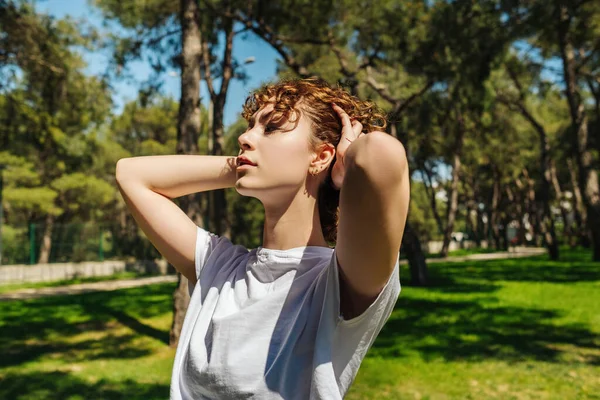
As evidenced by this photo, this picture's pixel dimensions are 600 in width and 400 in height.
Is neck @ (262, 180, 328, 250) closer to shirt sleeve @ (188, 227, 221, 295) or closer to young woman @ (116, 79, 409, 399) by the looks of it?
young woman @ (116, 79, 409, 399)

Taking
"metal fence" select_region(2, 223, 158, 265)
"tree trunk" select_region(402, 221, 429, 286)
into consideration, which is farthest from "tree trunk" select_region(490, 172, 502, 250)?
"tree trunk" select_region(402, 221, 429, 286)

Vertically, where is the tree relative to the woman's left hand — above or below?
above

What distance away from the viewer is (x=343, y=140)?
1212 mm

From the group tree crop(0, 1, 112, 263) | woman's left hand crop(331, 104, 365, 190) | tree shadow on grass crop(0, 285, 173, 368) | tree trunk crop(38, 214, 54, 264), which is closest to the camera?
woman's left hand crop(331, 104, 365, 190)

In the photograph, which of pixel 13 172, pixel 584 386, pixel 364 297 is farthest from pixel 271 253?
pixel 13 172

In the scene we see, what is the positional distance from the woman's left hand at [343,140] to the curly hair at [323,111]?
33mm

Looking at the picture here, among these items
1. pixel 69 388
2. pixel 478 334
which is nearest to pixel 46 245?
pixel 69 388

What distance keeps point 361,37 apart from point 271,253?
13215 millimetres

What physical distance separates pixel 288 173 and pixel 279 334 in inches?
14.6

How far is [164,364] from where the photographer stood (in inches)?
270

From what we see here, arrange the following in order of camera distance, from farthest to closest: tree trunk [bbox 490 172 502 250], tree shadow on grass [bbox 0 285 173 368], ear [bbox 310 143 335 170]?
1. tree trunk [bbox 490 172 502 250]
2. tree shadow on grass [bbox 0 285 173 368]
3. ear [bbox 310 143 335 170]

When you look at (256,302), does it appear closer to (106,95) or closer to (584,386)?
(584,386)

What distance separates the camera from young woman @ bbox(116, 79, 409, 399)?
993 mm

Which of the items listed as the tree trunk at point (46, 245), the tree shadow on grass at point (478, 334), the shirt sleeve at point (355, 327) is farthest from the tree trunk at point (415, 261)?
the tree trunk at point (46, 245)
